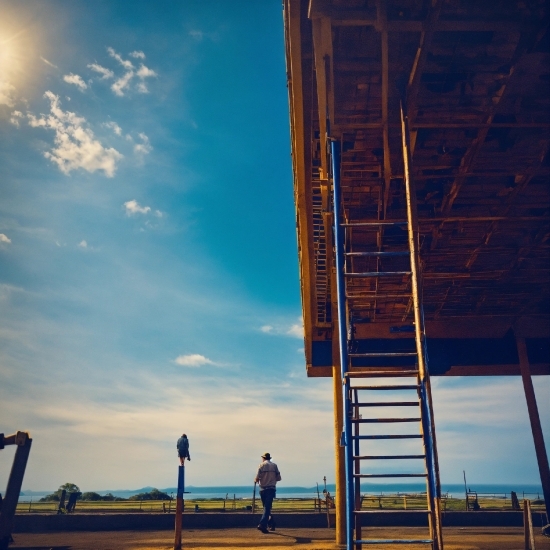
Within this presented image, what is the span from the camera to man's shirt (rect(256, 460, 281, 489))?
10289 millimetres

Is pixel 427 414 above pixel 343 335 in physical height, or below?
below

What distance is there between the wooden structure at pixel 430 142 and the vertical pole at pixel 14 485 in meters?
4.29

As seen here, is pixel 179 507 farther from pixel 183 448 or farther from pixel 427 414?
pixel 427 414

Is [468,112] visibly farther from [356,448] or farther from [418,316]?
[356,448]

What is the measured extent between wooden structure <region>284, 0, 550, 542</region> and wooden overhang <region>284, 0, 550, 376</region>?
22mm

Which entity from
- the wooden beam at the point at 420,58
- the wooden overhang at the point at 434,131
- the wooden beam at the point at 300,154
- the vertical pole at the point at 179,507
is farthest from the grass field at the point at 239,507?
the wooden beam at the point at 420,58

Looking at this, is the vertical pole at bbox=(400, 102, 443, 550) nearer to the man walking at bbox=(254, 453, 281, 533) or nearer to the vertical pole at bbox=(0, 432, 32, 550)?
the vertical pole at bbox=(0, 432, 32, 550)

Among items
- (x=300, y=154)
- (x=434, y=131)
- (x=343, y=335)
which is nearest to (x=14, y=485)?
(x=343, y=335)

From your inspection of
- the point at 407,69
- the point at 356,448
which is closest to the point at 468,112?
the point at 407,69

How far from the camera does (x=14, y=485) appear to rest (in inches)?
176

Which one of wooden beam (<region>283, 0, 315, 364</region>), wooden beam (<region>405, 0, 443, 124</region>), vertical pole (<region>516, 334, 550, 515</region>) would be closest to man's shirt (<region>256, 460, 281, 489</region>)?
wooden beam (<region>283, 0, 315, 364</region>)

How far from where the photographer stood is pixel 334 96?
666cm

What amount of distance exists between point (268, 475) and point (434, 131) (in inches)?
335

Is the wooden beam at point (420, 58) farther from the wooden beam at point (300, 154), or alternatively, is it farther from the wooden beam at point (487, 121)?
the wooden beam at point (300, 154)
